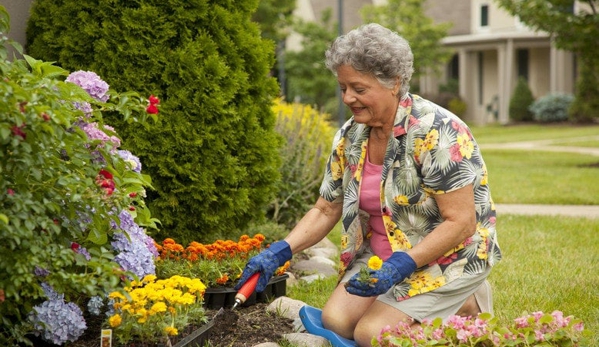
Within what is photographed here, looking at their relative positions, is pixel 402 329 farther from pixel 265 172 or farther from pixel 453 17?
pixel 453 17

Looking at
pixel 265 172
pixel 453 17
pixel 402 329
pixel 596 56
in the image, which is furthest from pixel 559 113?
pixel 402 329

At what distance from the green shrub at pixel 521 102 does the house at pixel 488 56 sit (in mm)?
830

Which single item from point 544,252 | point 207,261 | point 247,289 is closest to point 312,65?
point 544,252

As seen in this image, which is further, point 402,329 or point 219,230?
point 219,230

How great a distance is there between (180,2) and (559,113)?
85.8ft

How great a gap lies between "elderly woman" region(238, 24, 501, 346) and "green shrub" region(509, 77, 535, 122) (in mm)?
27817

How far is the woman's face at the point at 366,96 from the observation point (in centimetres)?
375

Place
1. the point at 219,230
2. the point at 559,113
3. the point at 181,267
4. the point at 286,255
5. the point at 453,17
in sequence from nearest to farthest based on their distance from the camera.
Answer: the point at 286,255 → the point at 181,267 → the point at 219,230 → the point at 559,113 → the point at 453,17

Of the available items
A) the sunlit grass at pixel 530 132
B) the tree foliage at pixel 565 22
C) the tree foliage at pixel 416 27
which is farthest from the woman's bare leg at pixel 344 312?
the tree foliage at pixel 416 27

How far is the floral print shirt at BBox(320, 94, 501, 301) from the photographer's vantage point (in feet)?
12.4

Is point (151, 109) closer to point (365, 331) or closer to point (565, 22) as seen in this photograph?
point (365, 331)

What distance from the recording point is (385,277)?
11.6 ft

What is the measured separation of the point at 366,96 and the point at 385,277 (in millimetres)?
812

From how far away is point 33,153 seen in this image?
3.00 meters
